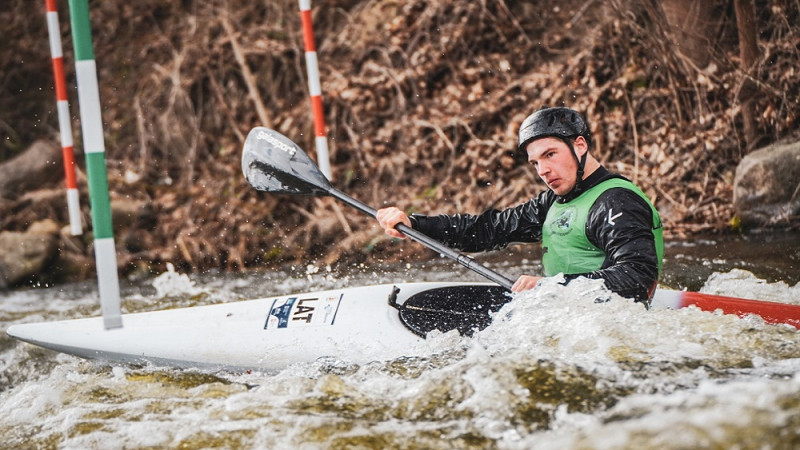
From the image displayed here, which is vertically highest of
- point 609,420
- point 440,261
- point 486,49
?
point 486,49

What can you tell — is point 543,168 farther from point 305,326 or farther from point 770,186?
point 770,186

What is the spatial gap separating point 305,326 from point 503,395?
1156 mm

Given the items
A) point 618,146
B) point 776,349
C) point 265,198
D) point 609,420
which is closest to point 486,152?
point 618,146

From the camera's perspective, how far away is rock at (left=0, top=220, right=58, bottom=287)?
5.97 metres

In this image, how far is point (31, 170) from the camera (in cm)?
700

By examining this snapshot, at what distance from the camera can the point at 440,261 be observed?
17.9 feet

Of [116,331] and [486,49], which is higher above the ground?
[486,49]

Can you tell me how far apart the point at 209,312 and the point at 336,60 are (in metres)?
4.43

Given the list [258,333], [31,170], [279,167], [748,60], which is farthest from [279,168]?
[31,170]

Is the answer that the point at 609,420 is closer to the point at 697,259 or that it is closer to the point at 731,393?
the point at 731,393

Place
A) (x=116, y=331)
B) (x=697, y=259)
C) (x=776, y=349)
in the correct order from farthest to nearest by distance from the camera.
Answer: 1. (x=697, y=259)
2. (x=116, y=331)
3. (x=776, y=349)

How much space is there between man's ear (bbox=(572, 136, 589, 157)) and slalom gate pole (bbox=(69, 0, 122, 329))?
1749 millimetres

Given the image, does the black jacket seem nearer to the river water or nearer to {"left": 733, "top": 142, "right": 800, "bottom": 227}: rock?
the river water

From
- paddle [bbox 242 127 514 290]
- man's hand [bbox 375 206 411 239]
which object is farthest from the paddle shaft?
paddle [bbox 242 127 514 290]
